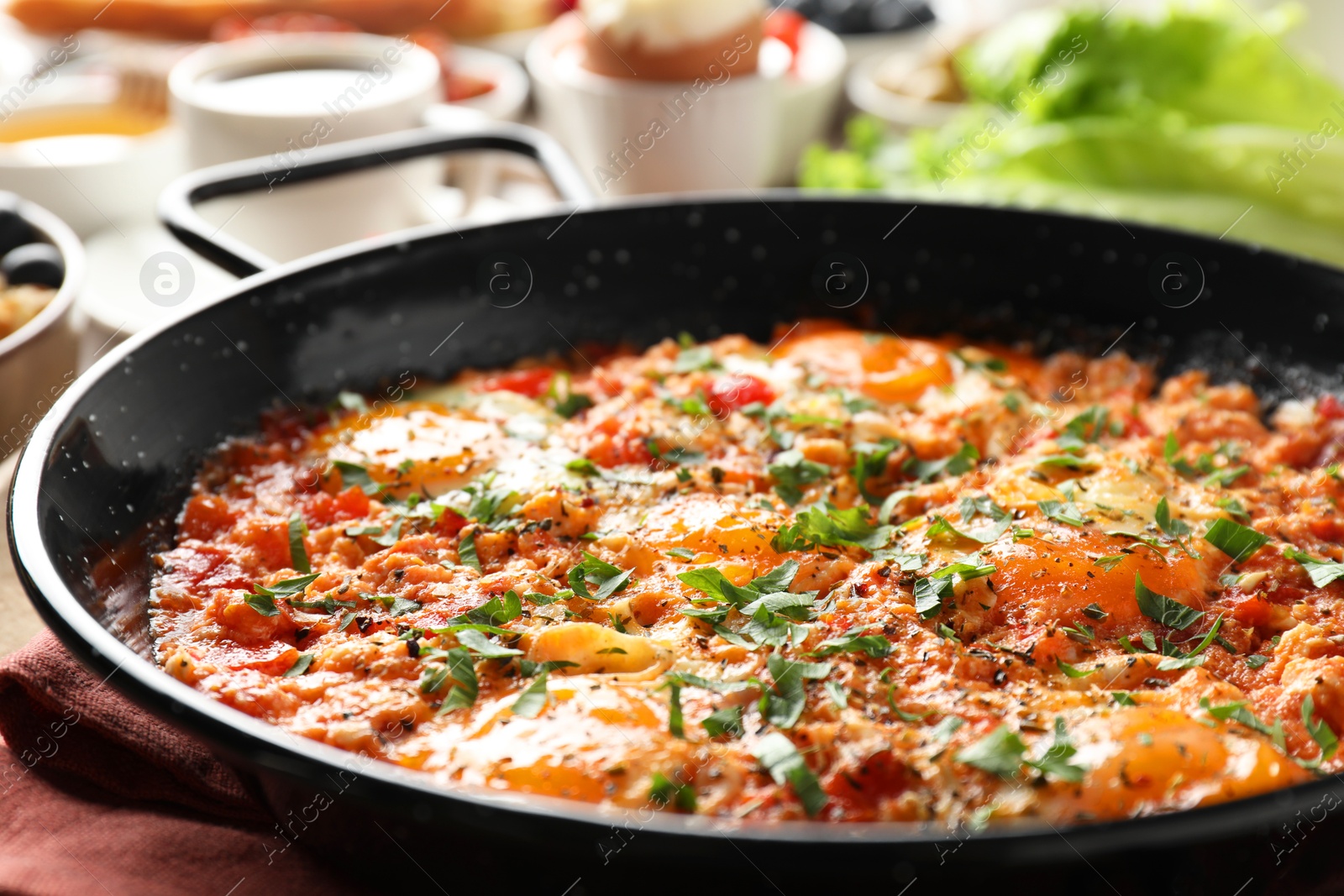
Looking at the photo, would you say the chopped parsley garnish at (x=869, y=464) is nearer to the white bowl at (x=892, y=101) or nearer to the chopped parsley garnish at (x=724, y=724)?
the chopped parsley garnish at (x=724, y=724)

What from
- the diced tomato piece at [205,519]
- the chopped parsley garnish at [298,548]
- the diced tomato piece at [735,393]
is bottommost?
the diced tomato piece at [735,393]

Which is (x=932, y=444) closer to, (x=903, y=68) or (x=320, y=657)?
(x=320, y=657)

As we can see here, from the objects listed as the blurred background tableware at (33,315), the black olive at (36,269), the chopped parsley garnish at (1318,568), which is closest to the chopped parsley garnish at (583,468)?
the blurred background tableware at (33,315)

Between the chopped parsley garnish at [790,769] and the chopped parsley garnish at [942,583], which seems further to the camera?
the chopped parsley garnish at [942,583]

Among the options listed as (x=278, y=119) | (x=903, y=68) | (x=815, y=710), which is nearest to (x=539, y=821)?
(x=815, y=710)

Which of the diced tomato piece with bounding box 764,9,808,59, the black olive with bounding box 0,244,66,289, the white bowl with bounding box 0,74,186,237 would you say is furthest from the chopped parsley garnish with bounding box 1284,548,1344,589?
the white bowl with bounding box 0,74,186,237

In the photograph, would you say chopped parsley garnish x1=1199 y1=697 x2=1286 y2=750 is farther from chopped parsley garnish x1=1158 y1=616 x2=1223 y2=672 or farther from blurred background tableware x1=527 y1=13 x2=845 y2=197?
blurred background tableware x1=527 y1=13 x2=845 y2=197
